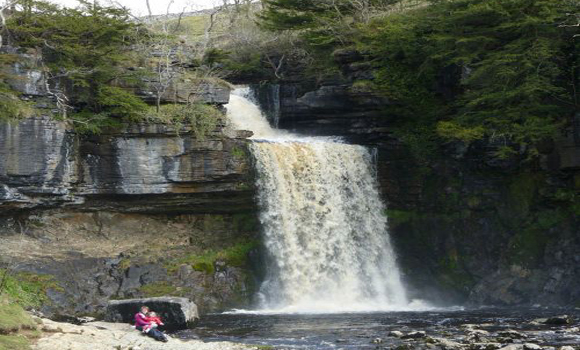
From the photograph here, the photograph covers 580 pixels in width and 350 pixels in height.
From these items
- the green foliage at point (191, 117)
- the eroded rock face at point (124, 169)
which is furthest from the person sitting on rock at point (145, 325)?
the green foliage at point (191, 117)

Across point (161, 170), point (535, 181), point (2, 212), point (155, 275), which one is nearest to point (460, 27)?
point (535, 181)

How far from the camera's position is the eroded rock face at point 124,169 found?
26.0 m

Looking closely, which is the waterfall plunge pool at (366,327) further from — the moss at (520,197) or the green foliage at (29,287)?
the green foliage at (29,287)

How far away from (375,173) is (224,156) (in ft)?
23.4

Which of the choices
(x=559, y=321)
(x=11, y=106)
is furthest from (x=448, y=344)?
(x=11, y=106)

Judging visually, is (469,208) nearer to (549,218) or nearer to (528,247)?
(528,247)

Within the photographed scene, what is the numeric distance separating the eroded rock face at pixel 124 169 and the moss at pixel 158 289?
3287mm

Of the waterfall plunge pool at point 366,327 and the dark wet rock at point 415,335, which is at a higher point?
the dark wet rock at point 415,335

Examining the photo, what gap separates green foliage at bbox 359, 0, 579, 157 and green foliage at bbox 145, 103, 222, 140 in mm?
7832

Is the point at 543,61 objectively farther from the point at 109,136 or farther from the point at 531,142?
the point at 109,136

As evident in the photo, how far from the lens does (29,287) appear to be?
2514 centimetres

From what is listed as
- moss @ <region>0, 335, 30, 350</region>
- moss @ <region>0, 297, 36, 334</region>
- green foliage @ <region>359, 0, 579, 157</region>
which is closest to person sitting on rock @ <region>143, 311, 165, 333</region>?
moss @ <region>0, 297, 36, 334</region>

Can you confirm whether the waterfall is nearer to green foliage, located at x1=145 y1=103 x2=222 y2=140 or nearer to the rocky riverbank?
green foliage, located at x1=145 y1=103 x2=222 y2=140

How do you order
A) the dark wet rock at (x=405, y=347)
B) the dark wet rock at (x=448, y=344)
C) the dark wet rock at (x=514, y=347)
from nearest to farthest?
the dark wet rock at (x=514, y=347), the dark wet rock at (x=448, y=344), the dark wet rock at (x=405, y=347)
